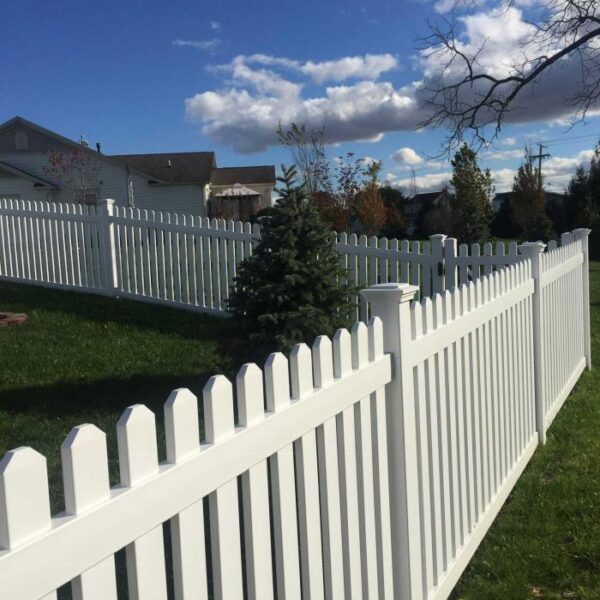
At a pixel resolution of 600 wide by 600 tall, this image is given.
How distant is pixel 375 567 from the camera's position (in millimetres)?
2617

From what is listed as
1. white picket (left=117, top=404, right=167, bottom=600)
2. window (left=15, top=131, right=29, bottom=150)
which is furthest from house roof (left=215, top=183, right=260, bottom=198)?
white picket (left=117, top=404, right=167, bottom=600)

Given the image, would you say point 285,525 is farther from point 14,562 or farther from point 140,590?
point 14,562

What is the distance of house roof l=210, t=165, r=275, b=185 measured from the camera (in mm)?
44125

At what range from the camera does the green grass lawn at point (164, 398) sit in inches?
146

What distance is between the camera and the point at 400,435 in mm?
2773

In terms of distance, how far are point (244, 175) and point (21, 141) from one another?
1577 centimetres

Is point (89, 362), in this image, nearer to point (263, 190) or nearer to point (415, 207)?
point (263, 190)

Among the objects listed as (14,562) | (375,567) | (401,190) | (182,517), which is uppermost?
(401,190)

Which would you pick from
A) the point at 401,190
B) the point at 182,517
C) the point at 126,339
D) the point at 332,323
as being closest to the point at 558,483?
the point at 332,323

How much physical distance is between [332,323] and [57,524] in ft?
14.2

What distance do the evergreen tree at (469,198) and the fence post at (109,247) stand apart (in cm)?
2154

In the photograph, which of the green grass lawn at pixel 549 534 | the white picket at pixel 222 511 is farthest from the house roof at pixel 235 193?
the white picket at pixel 222 511

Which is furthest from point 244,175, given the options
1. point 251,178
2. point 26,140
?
point 26,140

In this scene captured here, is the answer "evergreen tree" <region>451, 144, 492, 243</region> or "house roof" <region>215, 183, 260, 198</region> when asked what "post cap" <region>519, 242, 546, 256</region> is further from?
"house roof" <region>215, 183, 260, 198</region>
